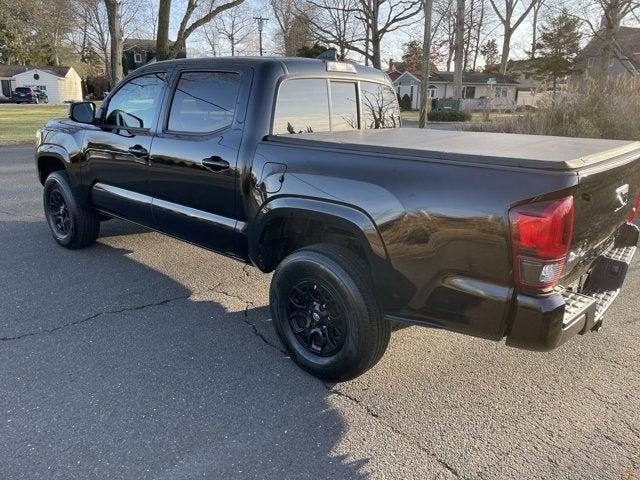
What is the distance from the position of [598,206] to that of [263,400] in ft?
6.73

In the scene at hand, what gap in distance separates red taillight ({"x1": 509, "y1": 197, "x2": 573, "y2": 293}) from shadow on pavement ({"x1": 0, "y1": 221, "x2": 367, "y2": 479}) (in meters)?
1.18

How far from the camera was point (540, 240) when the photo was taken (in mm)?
2145

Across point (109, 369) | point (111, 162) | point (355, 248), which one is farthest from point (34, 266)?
point (355, 248)

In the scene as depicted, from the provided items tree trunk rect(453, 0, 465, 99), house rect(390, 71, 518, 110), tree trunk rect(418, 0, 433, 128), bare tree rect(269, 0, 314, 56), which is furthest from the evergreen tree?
tree trunk rect(418, 0, 433, 128)

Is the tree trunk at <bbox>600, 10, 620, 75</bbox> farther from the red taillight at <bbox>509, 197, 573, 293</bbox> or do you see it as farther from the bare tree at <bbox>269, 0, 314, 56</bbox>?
the red taillight at <bbox>509, 197, 573, 293</bbox>

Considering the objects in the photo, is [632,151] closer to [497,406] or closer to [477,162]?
[477,162]

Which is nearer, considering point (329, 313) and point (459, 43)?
point (329, 313)

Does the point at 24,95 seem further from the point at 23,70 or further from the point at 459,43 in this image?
the point at 459,43

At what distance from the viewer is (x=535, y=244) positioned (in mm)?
2158

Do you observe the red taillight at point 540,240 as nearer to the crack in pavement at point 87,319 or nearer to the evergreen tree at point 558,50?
the crack in pavement at point 87,319

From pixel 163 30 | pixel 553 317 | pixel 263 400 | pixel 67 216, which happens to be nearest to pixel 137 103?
pixel 67 216

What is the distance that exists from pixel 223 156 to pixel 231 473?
2.01 m

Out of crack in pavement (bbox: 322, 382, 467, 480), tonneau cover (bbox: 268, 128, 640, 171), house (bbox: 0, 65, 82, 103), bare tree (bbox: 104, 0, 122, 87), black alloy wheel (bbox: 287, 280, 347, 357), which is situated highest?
house (bbox: 0, 65, 82, 103)

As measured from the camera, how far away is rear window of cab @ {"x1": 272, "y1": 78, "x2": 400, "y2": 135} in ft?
11.5
